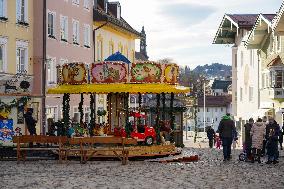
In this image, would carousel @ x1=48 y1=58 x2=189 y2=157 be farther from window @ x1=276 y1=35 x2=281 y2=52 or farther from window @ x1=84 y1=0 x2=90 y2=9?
window @ x1=84 y1=0 x2=90 y2=9

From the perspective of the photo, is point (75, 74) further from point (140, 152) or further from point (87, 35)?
point (87, 35)

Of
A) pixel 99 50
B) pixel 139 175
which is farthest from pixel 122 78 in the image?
pixel 99 50

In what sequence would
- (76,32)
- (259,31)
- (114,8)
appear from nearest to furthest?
(76,32) < (259,31) < (114,8)

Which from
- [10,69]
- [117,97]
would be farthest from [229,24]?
[117,97]

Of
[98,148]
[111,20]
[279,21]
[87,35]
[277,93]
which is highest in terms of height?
[111,20]

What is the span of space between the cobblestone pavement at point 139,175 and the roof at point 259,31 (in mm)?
21876

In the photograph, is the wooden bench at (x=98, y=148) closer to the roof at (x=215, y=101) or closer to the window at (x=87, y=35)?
the window at (x=87, y=35)

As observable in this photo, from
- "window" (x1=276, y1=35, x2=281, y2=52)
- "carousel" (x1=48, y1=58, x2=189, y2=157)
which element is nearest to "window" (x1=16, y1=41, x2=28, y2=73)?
"carousel" (x1=48, y1=58, x2=189, y2=157)

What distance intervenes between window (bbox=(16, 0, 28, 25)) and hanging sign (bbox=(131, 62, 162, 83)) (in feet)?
42.0

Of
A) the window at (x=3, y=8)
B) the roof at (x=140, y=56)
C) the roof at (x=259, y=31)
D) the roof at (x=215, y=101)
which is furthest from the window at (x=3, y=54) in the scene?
the roof at (x=215, y=101)

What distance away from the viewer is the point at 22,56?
37312 mm

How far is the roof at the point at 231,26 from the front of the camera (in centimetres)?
5319

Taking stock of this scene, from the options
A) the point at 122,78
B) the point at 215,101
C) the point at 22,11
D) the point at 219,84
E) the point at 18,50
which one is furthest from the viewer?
the point at 219,84

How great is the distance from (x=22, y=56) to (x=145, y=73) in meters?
13.3
